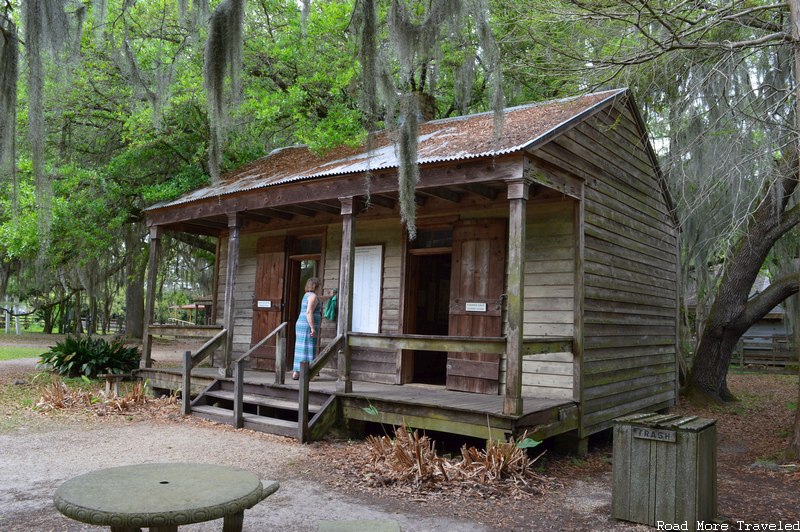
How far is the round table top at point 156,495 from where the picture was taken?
2.96 meters

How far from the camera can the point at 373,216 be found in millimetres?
9914

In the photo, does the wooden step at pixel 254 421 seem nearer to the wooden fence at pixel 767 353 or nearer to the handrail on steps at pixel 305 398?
the handrail on steps at pixel 305 398

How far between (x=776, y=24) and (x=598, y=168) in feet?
10.1

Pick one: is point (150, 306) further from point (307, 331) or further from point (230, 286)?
point (307, 331)

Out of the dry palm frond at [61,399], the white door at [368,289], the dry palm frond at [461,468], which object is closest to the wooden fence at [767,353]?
the white door at [368,289]

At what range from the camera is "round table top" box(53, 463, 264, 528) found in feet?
9.71

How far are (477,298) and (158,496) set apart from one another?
19.3 feet

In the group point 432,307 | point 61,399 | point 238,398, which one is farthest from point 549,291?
Answer: point 61,399

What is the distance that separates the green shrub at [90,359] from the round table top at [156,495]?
922cm

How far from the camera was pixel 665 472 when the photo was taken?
15.4ft

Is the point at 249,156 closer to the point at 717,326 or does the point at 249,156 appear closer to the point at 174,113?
the point at 174,113

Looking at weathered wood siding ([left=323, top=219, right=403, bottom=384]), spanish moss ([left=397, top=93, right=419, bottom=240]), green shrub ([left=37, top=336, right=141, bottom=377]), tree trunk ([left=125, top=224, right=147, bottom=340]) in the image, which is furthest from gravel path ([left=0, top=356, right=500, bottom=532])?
tree trunk ([left=125, top=224, right=147, bottom=340])

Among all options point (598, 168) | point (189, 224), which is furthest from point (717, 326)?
point (189, 224)

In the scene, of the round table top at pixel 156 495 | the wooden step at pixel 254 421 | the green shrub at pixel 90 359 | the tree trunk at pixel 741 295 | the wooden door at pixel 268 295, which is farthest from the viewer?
the green shrub at pixel 90 359
